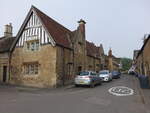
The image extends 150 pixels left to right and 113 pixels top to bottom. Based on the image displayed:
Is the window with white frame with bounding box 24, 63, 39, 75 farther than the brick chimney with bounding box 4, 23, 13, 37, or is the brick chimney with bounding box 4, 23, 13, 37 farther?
the brick chimney with bounding box 4, 23, 13, 37

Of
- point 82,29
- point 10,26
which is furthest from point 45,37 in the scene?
point 10,26

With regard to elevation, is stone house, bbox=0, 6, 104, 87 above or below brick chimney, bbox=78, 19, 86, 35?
below

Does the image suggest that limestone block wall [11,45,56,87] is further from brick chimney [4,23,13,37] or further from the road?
brick chimney [4,23,13,37]

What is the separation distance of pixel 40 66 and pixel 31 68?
1.60 m

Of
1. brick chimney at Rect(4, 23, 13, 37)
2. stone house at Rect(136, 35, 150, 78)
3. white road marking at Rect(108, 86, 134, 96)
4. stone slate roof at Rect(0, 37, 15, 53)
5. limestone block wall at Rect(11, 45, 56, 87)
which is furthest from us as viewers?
brick chimney at Rect(4, 23, 13, 37)

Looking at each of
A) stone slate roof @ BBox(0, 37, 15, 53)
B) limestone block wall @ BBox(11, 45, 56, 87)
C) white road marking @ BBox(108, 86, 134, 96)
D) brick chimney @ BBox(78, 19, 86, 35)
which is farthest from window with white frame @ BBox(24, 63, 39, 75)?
brick chimney @ BBox(78, 19, 86, 35)

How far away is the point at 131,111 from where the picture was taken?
24.6 ft

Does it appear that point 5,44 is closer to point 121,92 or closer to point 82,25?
point 82,25

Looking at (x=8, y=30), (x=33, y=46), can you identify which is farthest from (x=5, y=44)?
(x=33, y=46)

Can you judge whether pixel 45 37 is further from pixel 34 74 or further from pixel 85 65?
pixel 85 65

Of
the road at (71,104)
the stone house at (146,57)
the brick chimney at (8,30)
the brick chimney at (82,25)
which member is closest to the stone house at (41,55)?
the brick chimney at (82,25)

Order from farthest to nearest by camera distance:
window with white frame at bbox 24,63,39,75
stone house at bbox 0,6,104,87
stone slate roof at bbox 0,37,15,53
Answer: stone slate roof at bbox 0,37,15,53
window with white frame at bbox 24,63,39,75
stone house at bbox 0,6,104,87

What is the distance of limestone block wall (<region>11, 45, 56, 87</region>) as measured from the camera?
16.7 m

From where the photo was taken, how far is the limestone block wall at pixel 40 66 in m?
16.7
